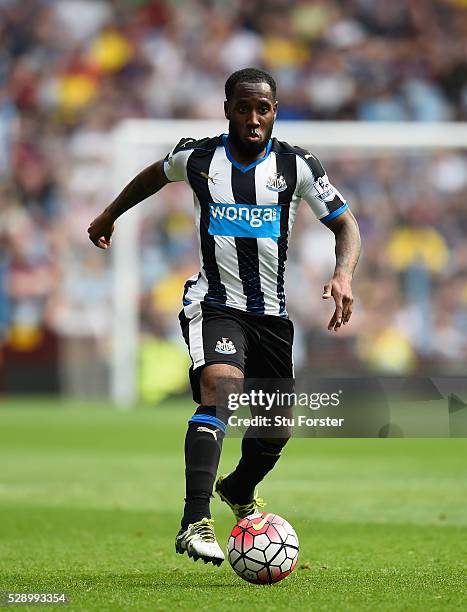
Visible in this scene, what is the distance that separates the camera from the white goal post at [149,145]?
56.2 feet

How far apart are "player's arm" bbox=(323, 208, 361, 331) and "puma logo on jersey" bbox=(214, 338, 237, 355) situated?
0.43 metres

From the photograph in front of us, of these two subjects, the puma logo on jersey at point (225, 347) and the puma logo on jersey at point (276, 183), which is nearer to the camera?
the puma logo on jersey at point (225, 347)

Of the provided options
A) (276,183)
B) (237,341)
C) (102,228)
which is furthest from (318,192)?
(102,228)

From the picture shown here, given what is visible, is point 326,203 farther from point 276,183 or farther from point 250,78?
point 250,78

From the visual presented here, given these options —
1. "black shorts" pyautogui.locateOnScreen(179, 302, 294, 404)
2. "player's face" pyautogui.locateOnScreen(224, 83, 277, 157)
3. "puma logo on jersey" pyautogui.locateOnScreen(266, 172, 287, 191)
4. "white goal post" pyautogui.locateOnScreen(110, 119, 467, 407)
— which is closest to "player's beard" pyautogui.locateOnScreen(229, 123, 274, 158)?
"player's face" pyautogui.locateOnScreen(224, 83, 277, 157)

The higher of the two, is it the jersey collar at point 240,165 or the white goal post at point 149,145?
the white goal post at point 149,145

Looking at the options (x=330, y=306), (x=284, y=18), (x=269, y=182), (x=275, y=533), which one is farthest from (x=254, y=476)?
(x=284, y=18)

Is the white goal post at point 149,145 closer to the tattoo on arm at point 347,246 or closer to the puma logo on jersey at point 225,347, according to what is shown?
the tattoo on arm at point 347,246

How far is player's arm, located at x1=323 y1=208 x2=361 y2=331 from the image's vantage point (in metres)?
5.08

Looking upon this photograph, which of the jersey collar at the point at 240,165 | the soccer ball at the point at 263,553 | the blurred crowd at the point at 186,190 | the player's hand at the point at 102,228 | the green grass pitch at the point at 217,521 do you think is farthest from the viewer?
the blurred crowd at the point at 186,190

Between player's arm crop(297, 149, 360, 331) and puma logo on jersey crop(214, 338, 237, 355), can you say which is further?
player's arm crop(297, 149, 360, 331)

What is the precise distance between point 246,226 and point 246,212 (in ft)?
0.20

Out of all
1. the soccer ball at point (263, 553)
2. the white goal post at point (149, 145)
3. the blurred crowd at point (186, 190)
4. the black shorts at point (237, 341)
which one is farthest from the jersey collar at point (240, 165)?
the white goal post at point (149, 145)

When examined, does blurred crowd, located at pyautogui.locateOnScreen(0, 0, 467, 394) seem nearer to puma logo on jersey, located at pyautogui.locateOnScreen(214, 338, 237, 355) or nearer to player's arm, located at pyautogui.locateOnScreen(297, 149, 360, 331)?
player's arm, located at pyautogui.locateOnScreen(297, 149, 360, 331)
